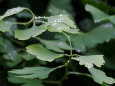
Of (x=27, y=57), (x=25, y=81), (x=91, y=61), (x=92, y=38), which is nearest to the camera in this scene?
(x=91, y=61)

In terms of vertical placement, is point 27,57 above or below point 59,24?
below

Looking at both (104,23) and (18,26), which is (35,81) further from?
(104,23)

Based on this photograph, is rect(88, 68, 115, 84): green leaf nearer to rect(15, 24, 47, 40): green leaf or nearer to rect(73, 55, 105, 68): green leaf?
rect(73, 55, 105, 68): green leaf

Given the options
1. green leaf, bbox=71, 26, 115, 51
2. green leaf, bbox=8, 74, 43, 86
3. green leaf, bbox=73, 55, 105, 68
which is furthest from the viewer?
green leaf, bbox=71, 26, 115, 51

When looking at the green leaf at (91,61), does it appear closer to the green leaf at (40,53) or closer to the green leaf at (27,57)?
the green leaf at (40,53)

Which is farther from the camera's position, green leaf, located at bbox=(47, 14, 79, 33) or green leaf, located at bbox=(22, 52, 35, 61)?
green leaf, located at bbox=(22, 52, 35, 61)

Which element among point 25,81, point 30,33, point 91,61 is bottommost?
point 25,81

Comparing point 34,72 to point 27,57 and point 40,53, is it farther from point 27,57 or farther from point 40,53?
point 27,57

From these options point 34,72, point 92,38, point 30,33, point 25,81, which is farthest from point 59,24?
point 92,38

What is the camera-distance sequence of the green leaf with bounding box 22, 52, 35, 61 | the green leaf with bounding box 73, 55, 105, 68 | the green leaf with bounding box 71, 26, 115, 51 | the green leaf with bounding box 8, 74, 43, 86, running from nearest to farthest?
the green leaf with bounding box 73, 55, 105, 68, the green leaf with bounding box 8, 74, 43, 86, the green leaf with bounding box 22, 52, 35, 61, the green leaf with bounding box 71, 26, 115, 51

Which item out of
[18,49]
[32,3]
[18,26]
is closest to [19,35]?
[18,49]

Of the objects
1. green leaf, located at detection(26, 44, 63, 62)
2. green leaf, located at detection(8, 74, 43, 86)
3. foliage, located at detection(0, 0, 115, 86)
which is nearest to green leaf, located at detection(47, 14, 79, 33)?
foliage, located at detection(0, 0, 115, 86)
